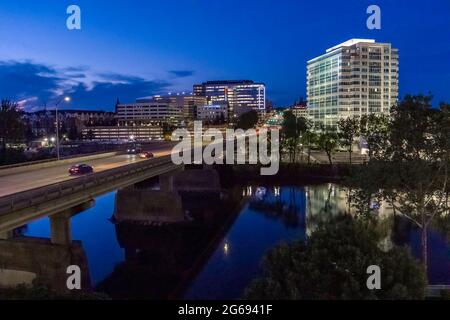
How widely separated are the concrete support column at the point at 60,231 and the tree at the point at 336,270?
68.4 ft

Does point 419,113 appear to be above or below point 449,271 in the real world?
above

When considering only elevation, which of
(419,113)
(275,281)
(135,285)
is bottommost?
(135,285)

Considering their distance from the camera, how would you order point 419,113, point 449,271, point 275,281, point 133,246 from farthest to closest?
point 133,246 < point 449,271 < point 419,113 < point 275,281

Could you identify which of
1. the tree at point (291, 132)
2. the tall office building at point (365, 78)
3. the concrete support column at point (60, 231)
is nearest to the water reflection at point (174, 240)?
the concrete support column at point (60, 231)

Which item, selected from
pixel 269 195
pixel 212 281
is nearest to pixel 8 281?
pixel 212 281

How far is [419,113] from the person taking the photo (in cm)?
2745

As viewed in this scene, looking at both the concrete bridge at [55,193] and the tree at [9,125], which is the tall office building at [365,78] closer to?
the tree at [9,125]

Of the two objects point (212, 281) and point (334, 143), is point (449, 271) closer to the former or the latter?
point (212, 281)

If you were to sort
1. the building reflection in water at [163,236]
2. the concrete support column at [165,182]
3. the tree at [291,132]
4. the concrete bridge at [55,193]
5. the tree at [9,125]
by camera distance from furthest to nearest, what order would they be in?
the tree at [291,132], the tree at [9,125], the concrete support column at [165,182], the building reflection in water at [163,236], the concrete bridge at [55,193]

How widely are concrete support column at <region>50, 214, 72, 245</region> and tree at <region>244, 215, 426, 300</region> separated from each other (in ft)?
68.4

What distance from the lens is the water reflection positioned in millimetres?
32969

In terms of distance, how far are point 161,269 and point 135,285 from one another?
4.80 m

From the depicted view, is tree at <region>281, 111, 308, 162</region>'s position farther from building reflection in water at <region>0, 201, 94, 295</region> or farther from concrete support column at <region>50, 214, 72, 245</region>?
building reflection in water at <region>0, 201, 94, 295</region>

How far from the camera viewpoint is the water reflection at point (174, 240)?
1298 inches
